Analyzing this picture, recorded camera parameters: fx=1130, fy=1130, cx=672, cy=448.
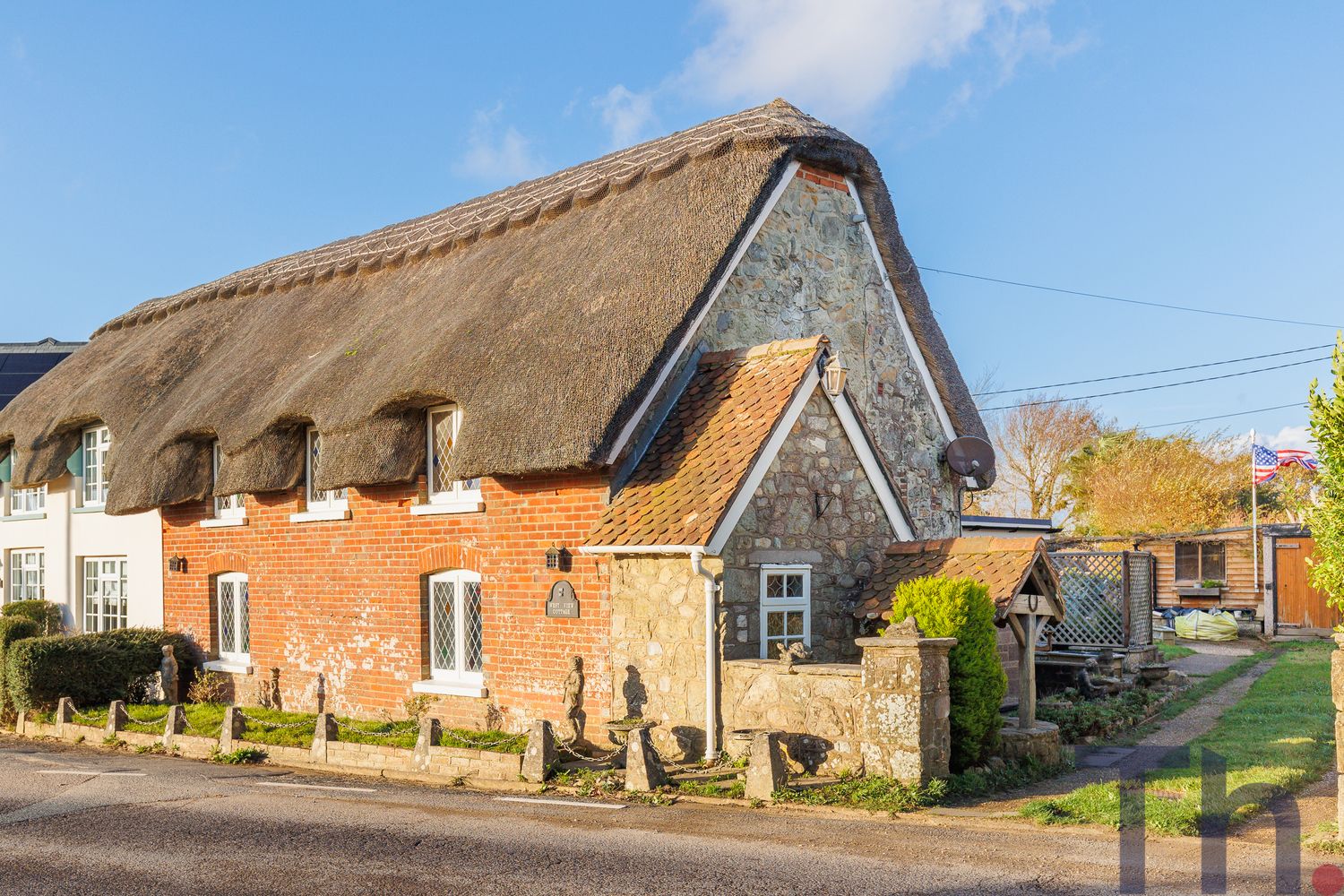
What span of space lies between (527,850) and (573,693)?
3.94 metres

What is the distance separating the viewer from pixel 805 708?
→ 34.9 ft

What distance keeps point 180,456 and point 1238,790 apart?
15.5 metres

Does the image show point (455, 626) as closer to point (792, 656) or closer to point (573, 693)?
point (573, 693)

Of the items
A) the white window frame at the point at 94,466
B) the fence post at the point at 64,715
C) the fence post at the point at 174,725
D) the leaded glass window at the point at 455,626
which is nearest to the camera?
the leaded glass window at the point at 455,626

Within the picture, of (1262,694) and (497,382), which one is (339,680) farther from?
(1262,694)

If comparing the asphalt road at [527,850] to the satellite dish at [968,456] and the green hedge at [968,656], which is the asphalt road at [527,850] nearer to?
the green hedge at [968,656]

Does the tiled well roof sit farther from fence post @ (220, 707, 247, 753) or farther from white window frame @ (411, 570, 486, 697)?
fence post @ (220, 707, 247, 753)

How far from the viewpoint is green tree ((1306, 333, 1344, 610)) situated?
8.73 m

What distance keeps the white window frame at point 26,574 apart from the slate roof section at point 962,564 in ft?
59.0

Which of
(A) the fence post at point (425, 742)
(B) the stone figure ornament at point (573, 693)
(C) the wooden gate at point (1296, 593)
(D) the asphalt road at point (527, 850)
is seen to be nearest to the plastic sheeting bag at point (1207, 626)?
(C) the wooden gate at point (1296, 593)

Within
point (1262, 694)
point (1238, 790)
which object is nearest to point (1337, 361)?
point (1238, 790)

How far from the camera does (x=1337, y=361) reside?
8805 millimetres

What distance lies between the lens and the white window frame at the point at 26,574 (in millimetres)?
23000

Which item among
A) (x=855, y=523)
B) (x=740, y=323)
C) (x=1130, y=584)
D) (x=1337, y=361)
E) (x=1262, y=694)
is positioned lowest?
(x=1262, y=694)
